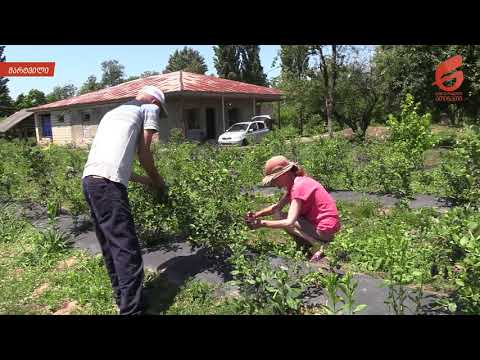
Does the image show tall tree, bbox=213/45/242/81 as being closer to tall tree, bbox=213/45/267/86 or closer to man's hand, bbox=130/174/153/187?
tall tree, bbox=213/45/267/86

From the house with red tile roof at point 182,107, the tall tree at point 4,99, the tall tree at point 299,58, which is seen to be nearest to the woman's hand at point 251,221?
the house with red tile roof at point 182,107

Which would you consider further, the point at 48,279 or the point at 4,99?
the point at 4,99

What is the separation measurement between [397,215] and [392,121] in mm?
4656

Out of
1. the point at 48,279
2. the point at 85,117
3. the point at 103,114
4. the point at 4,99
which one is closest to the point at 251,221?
the point at 48,279

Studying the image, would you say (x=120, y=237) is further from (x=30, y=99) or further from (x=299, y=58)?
(x=30, y=99)

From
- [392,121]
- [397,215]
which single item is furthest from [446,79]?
[397,215]

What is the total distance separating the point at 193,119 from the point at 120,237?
72.7 feet

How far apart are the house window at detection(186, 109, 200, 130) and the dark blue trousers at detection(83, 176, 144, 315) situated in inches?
852

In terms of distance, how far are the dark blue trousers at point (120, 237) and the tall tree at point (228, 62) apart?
51.0 metres

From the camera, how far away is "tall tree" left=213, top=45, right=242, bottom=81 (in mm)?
51562

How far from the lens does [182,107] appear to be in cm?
2136

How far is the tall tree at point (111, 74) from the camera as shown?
89438mm

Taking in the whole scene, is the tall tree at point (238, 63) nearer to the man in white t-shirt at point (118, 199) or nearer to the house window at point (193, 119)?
the house window at point (193, 119)
